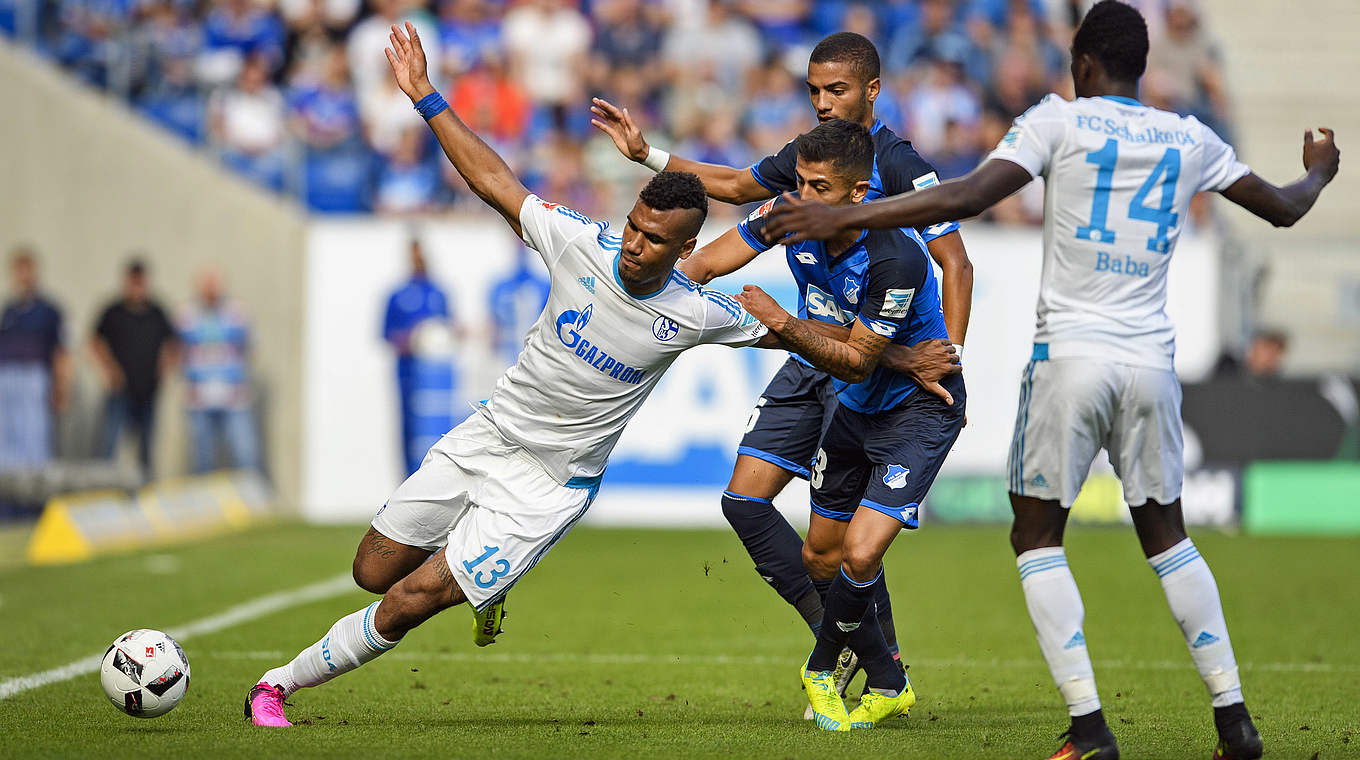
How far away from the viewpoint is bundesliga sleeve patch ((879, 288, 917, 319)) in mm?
6273

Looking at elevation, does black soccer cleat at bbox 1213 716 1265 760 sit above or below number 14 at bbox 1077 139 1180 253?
below

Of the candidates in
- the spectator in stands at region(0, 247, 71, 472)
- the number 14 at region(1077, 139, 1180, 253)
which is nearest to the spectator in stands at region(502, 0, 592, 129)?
the spectator in stands at region(0, 247, 71, 472)

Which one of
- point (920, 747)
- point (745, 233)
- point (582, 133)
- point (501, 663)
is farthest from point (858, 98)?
A: point (582, 133)

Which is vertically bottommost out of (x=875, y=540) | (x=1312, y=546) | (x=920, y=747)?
(x=1312, y=546)

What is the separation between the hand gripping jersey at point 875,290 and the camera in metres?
6.29

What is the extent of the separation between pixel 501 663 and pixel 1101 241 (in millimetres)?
4289

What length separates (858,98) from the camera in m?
6.70

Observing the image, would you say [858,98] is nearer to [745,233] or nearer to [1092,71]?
[745,233]

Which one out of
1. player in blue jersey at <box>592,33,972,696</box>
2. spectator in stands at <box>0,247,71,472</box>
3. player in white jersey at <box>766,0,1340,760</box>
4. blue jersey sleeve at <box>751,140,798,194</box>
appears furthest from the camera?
spectator in stands at <box>0,247,71,472</box>

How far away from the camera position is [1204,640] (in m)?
5.37

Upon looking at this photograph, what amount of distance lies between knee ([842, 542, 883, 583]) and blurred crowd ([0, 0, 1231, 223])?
39.4 ft

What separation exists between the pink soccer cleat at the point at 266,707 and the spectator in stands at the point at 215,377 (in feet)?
38.7

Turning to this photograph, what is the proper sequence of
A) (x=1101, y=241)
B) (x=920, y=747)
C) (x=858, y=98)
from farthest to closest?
1. (x=858, y=98)
2. (x=920, y=747)
3. (x=1101, y=241)

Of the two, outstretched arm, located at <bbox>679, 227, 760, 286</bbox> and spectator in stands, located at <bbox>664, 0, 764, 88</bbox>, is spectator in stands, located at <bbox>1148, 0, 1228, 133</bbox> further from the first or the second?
outstretched arm, located at <bbox>679, 227, 760, 286</bbox>
